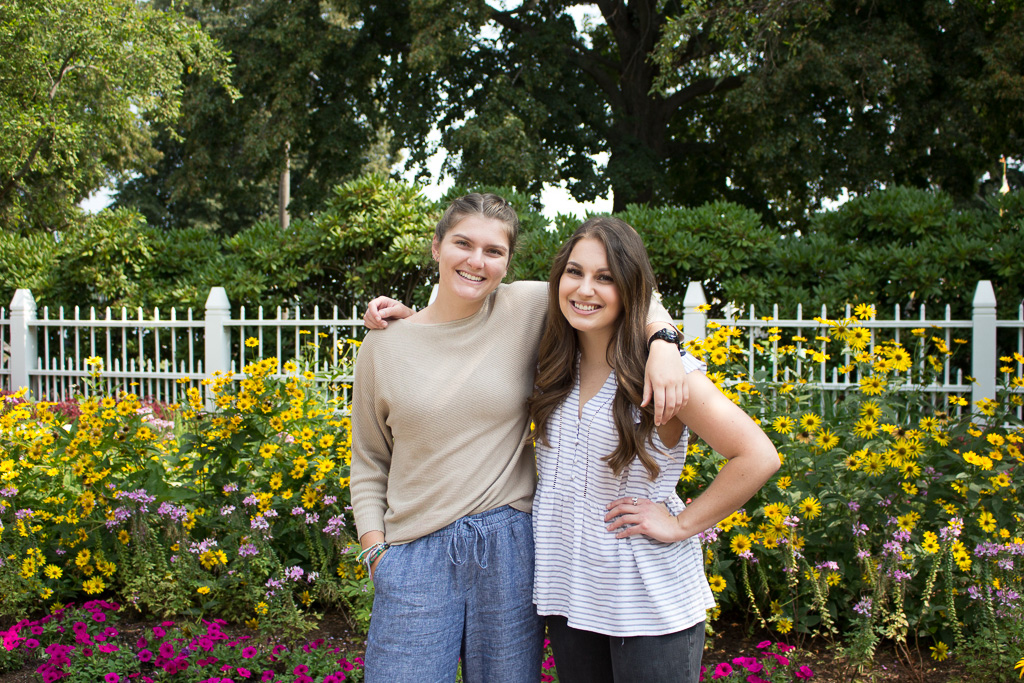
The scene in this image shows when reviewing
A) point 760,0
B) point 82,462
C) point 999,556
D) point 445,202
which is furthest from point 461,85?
point 999,556

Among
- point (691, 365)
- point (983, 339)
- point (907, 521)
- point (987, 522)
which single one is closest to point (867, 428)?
point (907, 521)

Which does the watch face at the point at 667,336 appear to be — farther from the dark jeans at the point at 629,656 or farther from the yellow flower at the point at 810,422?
the yellow flower at the point at 810,422

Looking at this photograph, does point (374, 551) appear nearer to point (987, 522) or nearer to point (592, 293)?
point (592, 293)

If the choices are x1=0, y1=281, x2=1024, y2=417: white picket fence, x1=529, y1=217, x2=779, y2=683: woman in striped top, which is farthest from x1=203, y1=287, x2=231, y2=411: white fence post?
x1=529, y1=217, x2=779, y2=683: woman in striped top

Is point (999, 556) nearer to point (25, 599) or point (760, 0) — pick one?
point (25, 599)

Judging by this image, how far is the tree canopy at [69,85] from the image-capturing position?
8.61m

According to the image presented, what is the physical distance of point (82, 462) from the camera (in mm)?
3277

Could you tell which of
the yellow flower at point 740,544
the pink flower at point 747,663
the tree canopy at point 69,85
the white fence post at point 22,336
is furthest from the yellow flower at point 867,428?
the tree canopy at point 69,85

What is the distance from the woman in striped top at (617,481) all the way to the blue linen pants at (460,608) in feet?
0.21

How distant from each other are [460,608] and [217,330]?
5600 millimetres

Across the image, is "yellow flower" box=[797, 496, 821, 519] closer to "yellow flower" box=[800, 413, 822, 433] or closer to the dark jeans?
"yellow flower" box=[800, 413, 822, 433]

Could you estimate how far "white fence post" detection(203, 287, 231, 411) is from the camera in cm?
673

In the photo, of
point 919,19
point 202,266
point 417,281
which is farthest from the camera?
point 919,19

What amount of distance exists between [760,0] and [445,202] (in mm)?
4720
